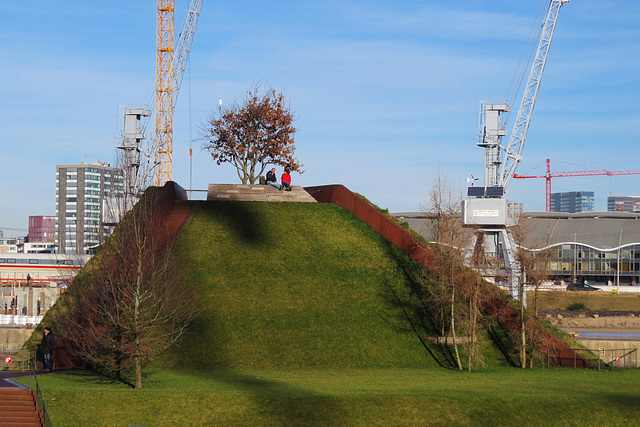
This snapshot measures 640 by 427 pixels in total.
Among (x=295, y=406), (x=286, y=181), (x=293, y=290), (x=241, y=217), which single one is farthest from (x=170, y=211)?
(x=295, y=406)

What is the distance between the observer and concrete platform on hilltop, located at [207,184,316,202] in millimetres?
36344

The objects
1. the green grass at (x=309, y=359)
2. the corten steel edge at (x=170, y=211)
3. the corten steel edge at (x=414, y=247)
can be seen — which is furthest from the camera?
the corten steel edge at (x=170, y=211)

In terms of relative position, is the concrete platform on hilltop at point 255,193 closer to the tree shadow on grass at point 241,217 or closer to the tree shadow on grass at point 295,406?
the tree shadow on grass at point 241,217

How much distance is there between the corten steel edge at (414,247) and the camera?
2438cm

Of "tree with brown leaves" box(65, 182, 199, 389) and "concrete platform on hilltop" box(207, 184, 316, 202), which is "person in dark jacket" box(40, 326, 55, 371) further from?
"concrete platform on hilltop" box(207, 184, 316, 202)

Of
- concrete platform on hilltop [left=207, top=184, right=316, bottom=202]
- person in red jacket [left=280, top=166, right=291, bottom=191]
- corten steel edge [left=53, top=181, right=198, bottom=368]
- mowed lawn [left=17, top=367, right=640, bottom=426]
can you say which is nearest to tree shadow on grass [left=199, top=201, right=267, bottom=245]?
corten steel edge [left=53, top=181, right=198, bottom=368]

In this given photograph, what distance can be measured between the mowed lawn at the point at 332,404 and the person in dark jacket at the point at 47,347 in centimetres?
235

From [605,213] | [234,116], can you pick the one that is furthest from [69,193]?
[234,116]

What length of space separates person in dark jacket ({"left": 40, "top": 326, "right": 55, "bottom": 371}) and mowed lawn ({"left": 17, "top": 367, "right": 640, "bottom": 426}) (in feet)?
7.71

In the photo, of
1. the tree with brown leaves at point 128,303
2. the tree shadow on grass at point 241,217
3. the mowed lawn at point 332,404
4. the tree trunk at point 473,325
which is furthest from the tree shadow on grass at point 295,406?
the tree shadow on grass at point 241,217

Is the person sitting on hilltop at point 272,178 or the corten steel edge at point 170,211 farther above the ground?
the person sitting on hilltop at point 272,178

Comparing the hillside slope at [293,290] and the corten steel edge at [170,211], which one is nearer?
the hillside slope at [293,290]

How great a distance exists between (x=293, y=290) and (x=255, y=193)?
11019mm

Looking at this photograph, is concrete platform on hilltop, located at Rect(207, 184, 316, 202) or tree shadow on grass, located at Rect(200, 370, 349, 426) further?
concrete platform on hilltop, located at Rect(207, 184, 316, 202)
